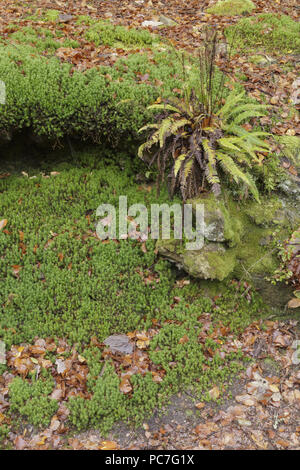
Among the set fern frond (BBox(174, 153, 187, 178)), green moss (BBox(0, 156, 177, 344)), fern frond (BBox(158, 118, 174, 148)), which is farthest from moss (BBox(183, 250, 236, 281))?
fern frond (BBox(158, 118, 174, 148))

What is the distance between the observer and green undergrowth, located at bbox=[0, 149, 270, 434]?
185 inches

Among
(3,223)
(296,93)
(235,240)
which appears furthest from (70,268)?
(296,93)

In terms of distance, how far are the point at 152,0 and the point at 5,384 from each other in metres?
11.1

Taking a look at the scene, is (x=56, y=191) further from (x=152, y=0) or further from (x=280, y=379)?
(x=152, y=0)

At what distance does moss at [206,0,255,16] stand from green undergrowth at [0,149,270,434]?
6.81m

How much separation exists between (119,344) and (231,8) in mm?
9887

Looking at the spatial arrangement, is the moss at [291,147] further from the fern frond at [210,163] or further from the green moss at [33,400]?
the green moss at [33,400]

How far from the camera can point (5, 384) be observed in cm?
477

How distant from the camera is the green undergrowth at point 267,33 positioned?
883cm

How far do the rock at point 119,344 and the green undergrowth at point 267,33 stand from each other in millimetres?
7533

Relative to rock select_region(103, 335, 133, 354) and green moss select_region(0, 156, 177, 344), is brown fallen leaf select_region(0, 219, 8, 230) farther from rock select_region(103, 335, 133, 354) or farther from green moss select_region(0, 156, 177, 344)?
rock select_region(103, 335, 133, 354)

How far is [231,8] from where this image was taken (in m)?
10.2

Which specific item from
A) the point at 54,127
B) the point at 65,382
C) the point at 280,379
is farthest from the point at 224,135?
the point at 65,382

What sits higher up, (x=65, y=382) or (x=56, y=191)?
(x=56, y=191)
